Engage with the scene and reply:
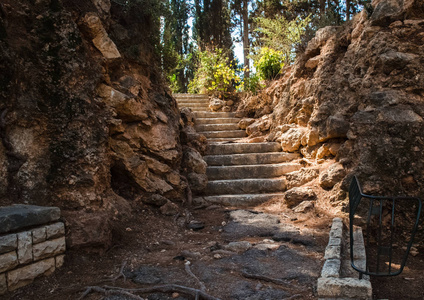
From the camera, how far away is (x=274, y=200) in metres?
6.00

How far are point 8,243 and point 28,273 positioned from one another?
0.38 metres

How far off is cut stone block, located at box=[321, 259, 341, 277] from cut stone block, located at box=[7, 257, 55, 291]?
2557 mm

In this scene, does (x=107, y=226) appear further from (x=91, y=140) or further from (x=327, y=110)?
(x=327, y=110)

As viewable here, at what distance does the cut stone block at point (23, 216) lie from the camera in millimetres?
2752

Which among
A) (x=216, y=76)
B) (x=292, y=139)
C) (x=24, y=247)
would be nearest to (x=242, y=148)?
(x=292, y=139)

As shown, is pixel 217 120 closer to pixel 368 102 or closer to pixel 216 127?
pixel 216 127

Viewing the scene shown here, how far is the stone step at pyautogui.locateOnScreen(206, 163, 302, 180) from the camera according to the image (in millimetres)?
6660

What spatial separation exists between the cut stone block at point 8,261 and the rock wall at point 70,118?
2.08ft

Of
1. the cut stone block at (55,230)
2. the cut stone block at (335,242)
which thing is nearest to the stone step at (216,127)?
the cut stone block at (335,242)

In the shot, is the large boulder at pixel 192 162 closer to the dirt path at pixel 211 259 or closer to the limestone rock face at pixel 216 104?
the dirt path at pixel 211 259

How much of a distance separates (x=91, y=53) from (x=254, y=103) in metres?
5.56

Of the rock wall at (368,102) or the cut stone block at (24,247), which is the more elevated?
the rock wall at (368,102)

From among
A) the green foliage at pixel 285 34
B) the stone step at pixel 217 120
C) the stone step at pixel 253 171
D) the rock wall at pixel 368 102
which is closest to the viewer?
the rock wall at pixel 368 102

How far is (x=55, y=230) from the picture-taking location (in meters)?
3.19
